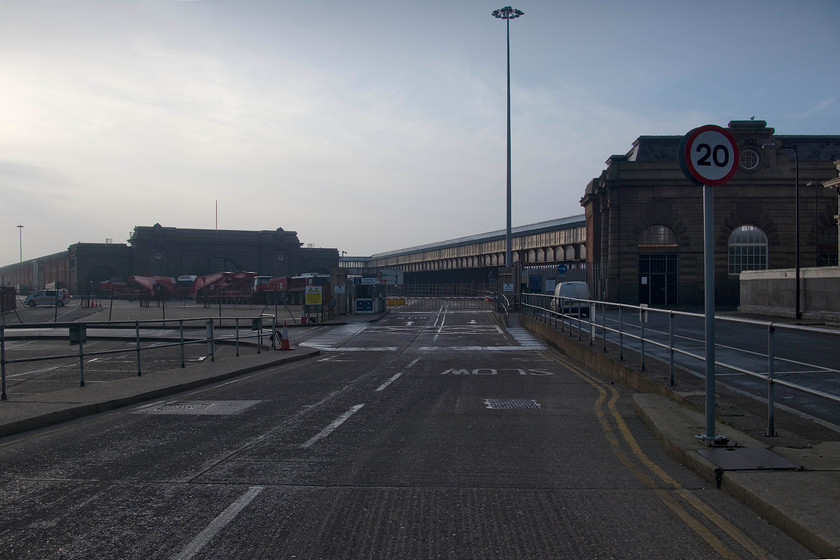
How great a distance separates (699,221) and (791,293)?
1603cm

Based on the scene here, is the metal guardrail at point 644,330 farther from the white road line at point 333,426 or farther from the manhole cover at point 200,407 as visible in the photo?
the manhole cover at point 200,407

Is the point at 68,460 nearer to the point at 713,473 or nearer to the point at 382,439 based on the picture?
the point at 382,439

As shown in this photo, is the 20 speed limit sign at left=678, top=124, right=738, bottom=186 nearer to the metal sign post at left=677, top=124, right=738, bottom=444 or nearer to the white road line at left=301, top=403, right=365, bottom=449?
the metal sign post at left=677, top=124, right=738, bottom=444

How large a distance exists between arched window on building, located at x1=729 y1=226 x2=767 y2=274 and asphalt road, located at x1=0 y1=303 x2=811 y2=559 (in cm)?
4517

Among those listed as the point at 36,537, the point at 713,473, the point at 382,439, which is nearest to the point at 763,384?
the point at 713,473

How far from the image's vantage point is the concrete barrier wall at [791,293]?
32250 mm

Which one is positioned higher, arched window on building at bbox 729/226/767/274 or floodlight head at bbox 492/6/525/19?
floodlight head at bbox 492/6/525/19

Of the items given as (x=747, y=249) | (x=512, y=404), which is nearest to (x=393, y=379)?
(x=512, y=404)

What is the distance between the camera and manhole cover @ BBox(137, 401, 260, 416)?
10.5 metres

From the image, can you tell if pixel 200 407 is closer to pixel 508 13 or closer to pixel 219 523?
pixel 219 523

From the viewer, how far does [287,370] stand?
55.3 ft

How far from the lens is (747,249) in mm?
51812

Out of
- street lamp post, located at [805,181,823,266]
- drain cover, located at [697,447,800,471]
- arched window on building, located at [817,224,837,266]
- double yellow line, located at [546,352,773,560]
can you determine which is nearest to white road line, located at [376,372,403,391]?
double yellow line, located at [546,352,773,560]

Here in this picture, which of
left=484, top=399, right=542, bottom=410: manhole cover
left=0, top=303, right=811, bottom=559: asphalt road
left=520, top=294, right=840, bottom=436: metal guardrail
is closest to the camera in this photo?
left=0, top=303, right=811, bottom=559: asphalt road
